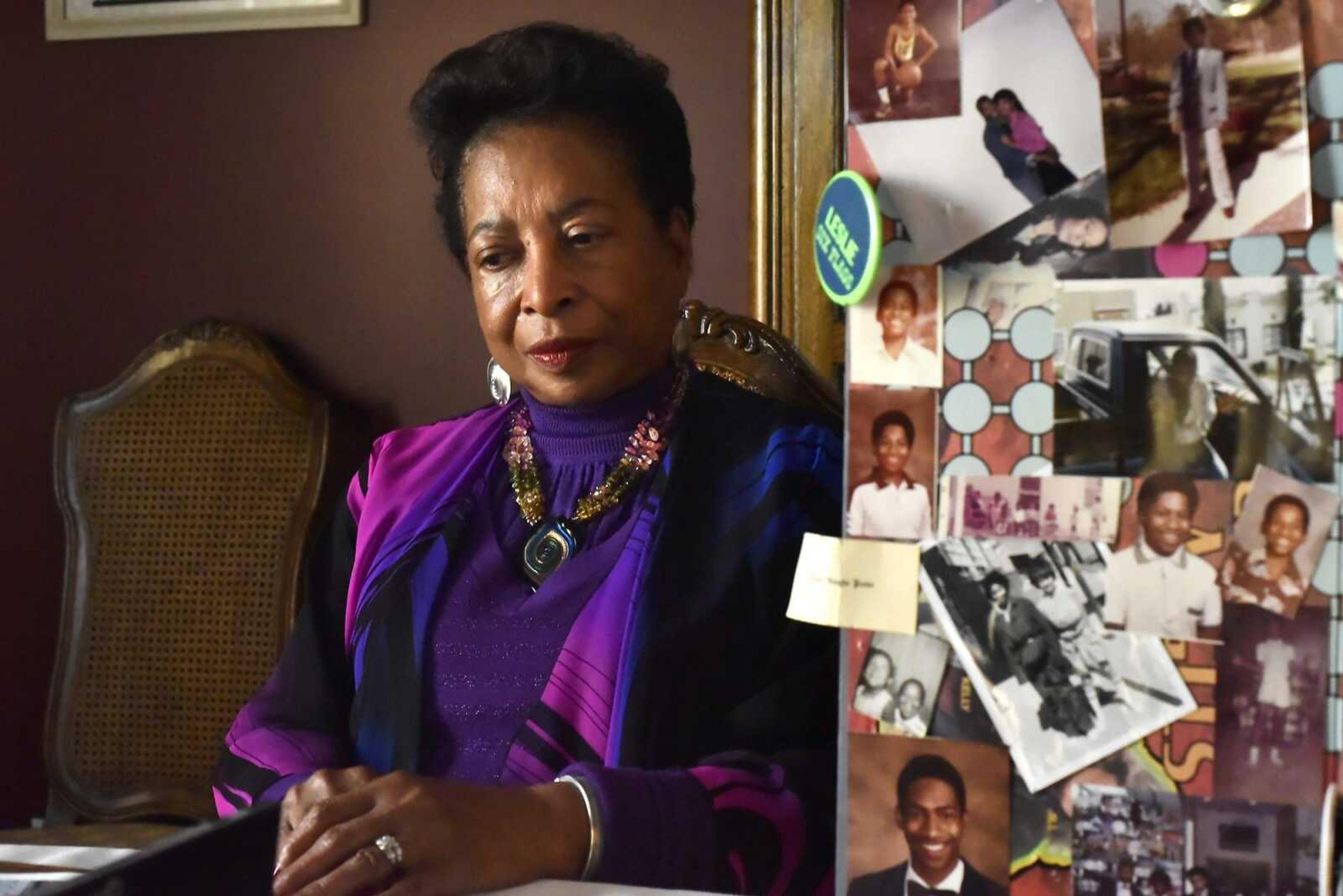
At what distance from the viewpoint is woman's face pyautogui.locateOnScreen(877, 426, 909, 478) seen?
0.60 meters

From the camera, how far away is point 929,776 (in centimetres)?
60

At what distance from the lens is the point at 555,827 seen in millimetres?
834

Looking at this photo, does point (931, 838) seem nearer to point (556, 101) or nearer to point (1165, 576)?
point (1165, 576)

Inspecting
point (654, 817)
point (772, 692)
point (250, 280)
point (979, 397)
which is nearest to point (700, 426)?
point (772, 692)

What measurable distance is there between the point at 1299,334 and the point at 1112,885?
0.81 feet

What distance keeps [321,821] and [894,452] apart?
0.43 meters

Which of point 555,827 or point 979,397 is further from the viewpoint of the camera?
point 555,827

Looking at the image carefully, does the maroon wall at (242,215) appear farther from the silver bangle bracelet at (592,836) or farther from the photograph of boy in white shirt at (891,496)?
the photograph of boy in white shirt at (891,496)

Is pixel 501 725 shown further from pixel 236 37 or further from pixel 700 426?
pixel 236 37

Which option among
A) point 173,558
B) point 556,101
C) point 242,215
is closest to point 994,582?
point 556,101

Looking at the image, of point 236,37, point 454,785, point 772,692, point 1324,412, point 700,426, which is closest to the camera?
point 1324,412

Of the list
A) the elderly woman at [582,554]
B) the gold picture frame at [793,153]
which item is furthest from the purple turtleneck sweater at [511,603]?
the gold picture frame at [793,153]

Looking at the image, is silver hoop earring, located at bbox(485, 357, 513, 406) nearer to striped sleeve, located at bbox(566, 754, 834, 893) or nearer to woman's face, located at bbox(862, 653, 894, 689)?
striped sleeve, located at bbox(566, 754, 834, 893)

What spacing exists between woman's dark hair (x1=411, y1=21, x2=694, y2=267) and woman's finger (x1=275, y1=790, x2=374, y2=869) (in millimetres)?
588
